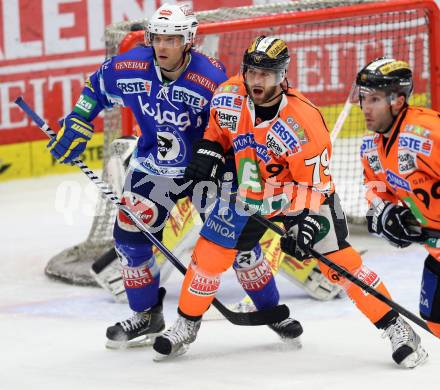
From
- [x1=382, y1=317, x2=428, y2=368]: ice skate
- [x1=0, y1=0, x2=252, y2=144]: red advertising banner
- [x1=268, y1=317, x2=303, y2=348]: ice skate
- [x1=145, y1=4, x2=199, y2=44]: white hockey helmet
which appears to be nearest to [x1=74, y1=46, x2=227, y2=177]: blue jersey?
[x1=145, y1=4, x2=199, y2=44]: white hockey helmet

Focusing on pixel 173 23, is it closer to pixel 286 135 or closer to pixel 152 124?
pixel 152 124

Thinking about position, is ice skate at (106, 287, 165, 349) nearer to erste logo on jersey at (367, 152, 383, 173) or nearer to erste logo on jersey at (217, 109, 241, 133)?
erste logo on jersey at (217, 109, 241, 133)

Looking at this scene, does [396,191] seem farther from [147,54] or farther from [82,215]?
[82,215]

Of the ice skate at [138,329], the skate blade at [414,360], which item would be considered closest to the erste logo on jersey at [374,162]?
the skate blade at [414,360]

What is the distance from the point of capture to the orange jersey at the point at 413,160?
154 inches

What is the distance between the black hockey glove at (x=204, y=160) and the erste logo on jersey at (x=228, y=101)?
0.50ft

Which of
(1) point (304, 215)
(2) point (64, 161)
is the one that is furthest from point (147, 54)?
(1) point (304, 215)

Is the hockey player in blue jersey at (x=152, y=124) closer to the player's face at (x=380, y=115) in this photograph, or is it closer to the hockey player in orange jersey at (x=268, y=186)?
the hockey player in orange jersey at (x=268, y=186)

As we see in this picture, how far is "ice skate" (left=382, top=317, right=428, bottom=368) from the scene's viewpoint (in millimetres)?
4336

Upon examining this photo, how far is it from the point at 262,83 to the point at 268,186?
42 centimetres

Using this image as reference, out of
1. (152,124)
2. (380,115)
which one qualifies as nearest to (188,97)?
(152,124)

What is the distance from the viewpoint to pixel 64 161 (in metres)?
4.84

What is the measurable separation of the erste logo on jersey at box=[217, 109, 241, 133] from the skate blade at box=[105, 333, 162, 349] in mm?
1000

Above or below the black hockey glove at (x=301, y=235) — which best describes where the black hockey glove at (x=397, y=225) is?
above
